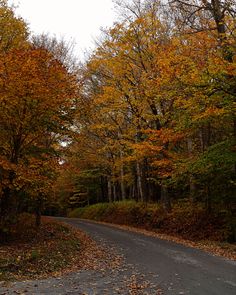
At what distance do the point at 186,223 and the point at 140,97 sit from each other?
8153mm

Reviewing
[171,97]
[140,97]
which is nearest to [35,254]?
[171,97]

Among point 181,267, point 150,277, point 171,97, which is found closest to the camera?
point 150,277

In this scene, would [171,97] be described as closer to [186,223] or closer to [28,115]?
[28,115]

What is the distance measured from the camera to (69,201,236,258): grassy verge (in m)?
16.4

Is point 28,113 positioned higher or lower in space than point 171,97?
lower

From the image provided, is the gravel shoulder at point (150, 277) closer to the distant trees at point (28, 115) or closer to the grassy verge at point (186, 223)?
the grassy verge at point (186, 223)

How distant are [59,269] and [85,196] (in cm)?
3646

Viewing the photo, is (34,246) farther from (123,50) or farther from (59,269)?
(123,50)

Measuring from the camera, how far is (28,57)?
46.3 feet

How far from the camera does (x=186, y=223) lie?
1972 centimetres

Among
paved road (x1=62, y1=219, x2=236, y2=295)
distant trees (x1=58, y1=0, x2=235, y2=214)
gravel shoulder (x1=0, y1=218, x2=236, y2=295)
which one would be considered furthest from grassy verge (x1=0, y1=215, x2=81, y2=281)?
distant trees (x1=58, y1=0, x2=235, y2=214)

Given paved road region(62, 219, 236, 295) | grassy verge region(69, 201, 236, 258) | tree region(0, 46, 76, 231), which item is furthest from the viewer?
grassy verge region(69, 201, 236, 258)

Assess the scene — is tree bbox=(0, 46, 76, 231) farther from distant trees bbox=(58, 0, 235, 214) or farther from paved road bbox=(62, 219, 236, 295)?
paved road bbox=(62, 219, 236, 295)

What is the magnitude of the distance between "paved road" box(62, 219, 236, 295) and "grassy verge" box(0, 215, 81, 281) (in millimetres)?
2231
